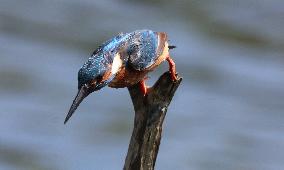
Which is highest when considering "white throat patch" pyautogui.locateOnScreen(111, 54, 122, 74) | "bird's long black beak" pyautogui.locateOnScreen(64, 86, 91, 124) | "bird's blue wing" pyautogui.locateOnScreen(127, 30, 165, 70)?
"bird's blue wing" pyautogui.locateOnScreen(127, 30, 165, 70)

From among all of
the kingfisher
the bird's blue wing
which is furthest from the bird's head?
the bird's blue wing

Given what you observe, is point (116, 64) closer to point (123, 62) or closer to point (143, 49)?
point (123, 62)

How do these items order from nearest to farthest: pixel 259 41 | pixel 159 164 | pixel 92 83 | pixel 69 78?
pixel 92 83 → pixel 159 164 → pixel 69 78 → pixel 259 41

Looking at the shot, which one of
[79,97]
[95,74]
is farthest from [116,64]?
[79,97]

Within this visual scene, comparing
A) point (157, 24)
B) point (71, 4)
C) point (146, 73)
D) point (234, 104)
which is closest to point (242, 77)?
point (234, 104)

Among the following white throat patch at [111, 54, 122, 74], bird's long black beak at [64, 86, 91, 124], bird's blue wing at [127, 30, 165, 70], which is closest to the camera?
bird's long black beak at [64, 86, 91, 124]

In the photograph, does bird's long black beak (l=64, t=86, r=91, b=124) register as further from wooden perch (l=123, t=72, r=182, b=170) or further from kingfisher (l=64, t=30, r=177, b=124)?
wooden perch (l=123, t=72, r=182, b=170)

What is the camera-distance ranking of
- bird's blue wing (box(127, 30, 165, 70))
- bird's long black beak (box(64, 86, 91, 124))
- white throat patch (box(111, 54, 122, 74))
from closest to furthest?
bird's long black beak (box(64, 86, 91, 124)), white throat patch (box(111, 54, 122, 74)), bird's blue wing (box(127, 30, 165, 70))

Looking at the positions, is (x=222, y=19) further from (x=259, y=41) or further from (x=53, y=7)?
(x=53, y=7)

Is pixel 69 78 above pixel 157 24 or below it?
below
